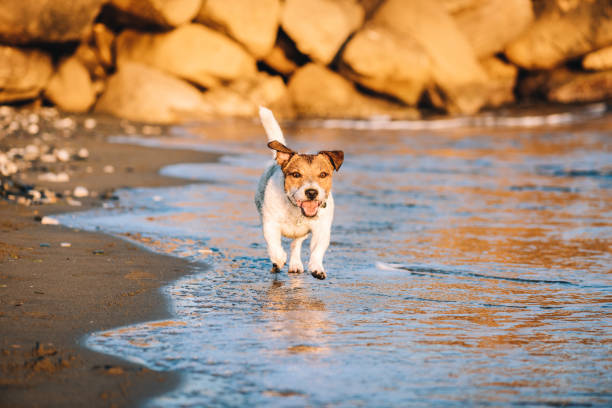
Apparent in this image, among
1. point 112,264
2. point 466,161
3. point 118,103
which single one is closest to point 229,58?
point 118,103

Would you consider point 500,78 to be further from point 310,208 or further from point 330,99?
point 310,208

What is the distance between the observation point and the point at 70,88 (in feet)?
77.6

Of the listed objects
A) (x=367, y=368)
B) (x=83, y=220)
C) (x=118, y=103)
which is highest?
(x=118, y=103)

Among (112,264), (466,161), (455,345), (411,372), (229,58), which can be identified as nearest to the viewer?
(411,372)

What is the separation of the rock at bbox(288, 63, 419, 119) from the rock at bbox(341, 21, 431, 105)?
57cm

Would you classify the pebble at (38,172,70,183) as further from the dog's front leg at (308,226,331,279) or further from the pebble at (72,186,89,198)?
the dog's front leg at (308,226,331,279)

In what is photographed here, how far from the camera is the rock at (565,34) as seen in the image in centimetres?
3013

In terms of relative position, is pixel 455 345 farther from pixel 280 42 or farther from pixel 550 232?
pixel 280 42

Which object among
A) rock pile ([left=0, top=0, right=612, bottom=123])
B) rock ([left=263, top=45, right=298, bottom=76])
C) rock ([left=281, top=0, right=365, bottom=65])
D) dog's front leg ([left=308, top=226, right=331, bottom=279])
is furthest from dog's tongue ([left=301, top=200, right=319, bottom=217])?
rock ([left=263, top=45, right=298, bottom=76])

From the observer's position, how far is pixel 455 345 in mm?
4633

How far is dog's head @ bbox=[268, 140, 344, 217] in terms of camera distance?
616cm

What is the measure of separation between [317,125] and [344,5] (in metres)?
4.39

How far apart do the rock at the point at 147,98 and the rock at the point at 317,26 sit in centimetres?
432

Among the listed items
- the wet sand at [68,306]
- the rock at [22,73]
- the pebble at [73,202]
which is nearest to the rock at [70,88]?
the rock at [22,73]
